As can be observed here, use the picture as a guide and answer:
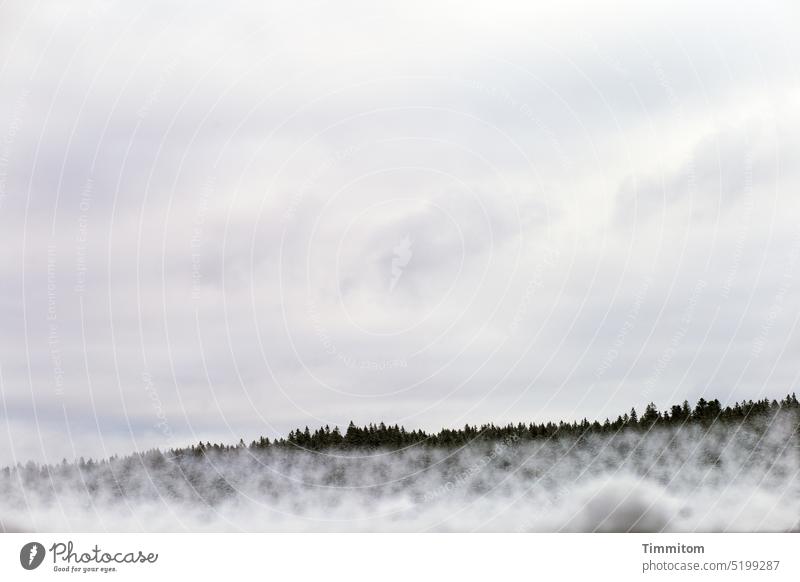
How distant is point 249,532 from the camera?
5391cm
